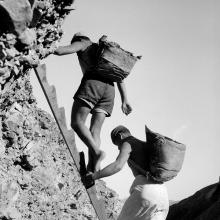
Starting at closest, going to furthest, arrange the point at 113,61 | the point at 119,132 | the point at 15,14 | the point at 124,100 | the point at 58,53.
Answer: the point at 15,14, the point at 58,53, the point at 113,61, the point at 119,132, the point at 124,100

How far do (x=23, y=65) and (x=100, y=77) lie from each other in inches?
39.6

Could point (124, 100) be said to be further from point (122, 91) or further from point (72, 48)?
point (72, 48)

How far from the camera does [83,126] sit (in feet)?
10.7

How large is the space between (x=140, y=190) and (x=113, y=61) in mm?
1261

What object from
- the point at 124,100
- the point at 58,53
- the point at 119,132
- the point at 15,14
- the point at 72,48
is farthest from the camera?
the point at 124,100

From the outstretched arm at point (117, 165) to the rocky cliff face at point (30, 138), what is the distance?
3.36ft

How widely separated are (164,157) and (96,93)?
0.88 m

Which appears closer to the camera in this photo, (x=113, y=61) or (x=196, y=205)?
(x=113, y=61)

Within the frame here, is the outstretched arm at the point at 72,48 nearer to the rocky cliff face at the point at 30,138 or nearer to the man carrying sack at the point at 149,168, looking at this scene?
the rocky cliff face at the point at 30,138

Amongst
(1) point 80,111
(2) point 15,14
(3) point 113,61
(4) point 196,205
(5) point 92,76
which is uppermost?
(2) point 15,14

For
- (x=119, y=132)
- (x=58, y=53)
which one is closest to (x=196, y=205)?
(x=119, y=132)

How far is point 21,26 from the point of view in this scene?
6.87ft

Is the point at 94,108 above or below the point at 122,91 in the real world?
below

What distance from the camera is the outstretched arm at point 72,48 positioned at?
117 inches
